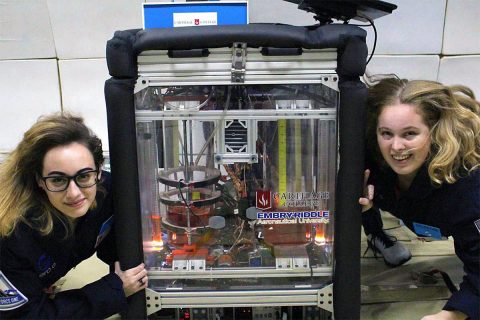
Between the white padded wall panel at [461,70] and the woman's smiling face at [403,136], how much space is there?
1.16 m

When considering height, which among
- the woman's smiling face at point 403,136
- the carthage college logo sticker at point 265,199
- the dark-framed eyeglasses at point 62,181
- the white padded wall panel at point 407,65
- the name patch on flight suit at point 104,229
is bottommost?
the name patch on flight suit at point 104,229

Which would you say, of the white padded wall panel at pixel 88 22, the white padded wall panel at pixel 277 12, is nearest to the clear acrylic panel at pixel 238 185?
the white padded wall panel at pixel 277 12

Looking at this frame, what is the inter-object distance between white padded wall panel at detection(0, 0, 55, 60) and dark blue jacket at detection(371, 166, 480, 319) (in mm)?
1849

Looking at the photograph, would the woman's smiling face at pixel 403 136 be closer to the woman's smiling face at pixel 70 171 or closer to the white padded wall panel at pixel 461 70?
the woman's smiling face at pixel 70 171

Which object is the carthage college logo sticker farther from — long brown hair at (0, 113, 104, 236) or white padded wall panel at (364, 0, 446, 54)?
white padded wall panel at (364, 0, 446, 54)

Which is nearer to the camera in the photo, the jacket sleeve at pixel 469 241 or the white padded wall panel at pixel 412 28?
the jacket sleeve at pixel 469 241

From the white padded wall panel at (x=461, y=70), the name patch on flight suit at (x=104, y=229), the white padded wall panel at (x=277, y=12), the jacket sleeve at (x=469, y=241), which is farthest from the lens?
the white padded wall panel at (x=461, y=70)

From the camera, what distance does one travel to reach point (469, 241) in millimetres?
1207

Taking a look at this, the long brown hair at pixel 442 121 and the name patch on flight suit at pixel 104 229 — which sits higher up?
the long brown hair at pixel 442 121

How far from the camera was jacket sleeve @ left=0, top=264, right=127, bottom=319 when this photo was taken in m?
1.11

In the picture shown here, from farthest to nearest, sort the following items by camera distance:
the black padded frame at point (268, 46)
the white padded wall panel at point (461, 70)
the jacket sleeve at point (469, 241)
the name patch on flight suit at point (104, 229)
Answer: the white padded wall panel at point (461, 70) → the name patch on flight suit at point (104, 229) → the jacket sleeve at point (469, 241) → the black padded frame at point (268, 46)

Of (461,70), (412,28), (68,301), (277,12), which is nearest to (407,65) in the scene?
(412,28)

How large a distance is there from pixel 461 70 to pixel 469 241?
4.21 feet

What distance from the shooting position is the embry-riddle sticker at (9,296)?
3.57 feet
